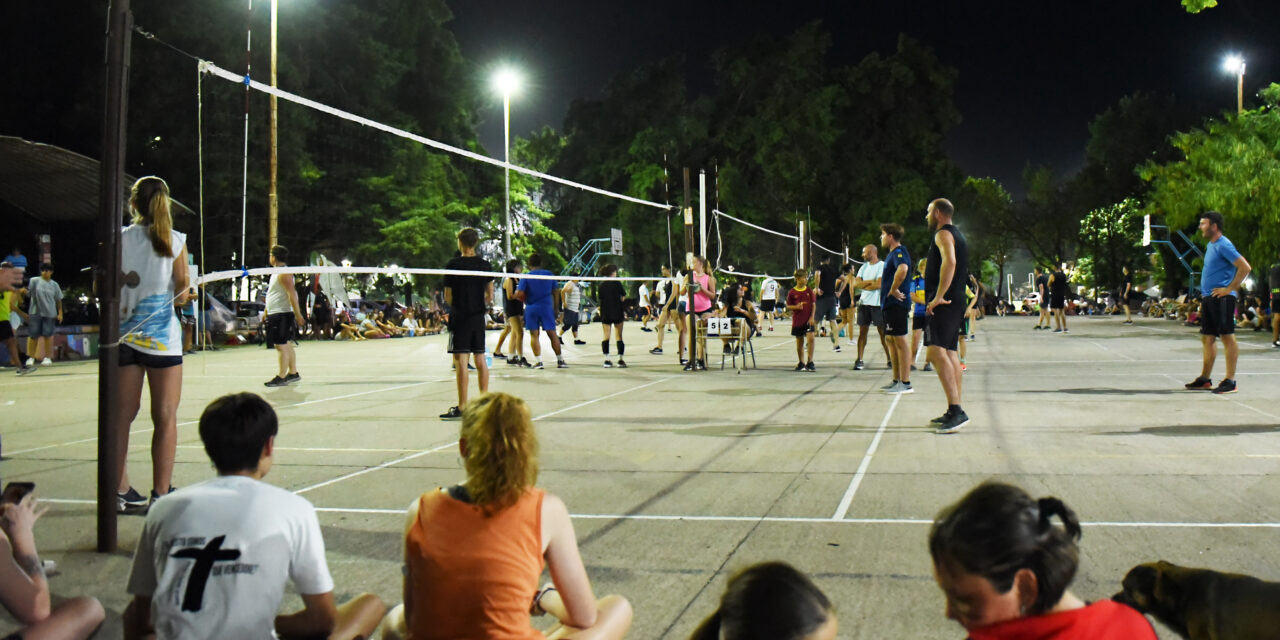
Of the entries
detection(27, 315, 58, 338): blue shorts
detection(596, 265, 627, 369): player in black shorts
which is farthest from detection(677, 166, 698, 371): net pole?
detection(27, 315, 58, 338): blue shorts

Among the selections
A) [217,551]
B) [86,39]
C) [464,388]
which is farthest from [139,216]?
[86,39]

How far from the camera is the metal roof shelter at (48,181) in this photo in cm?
2105

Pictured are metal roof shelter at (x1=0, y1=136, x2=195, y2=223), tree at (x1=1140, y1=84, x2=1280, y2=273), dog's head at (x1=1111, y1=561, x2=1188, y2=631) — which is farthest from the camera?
tree at (x1=1140, y1=84, x2=1280, y2=273)

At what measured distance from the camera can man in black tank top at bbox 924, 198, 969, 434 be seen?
8.80 meters

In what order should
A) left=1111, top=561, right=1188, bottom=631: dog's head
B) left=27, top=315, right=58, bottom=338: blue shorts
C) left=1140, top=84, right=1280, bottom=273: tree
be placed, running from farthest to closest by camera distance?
left=1140, top=84, right=1280, bottom=273: tree
left=27, top=315, right=58, bottom=338: blue shorts
left=1111, top=561, right=1188, bottom=631: dog's head

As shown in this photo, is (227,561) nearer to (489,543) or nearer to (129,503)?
(489,543)

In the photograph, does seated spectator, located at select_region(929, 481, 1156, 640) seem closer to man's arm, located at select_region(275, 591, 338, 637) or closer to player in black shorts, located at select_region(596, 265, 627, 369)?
man's arm, located at select_region(275, 591, 338, 637)

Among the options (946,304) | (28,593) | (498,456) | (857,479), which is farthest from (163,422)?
(946,304)

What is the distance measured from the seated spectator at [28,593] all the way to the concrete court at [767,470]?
0.78 meters

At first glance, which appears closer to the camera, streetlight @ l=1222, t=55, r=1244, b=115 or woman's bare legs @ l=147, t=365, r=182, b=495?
woman's bare legs @ l=147, t=365, r=182, b=495

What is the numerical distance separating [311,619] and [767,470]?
4.47 m

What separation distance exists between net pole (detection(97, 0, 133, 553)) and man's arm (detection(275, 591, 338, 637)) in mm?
2508

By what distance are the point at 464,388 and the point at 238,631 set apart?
7394mm

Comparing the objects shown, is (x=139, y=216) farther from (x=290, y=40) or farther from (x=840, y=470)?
(x=290, y=40)
